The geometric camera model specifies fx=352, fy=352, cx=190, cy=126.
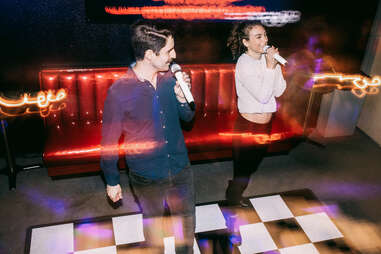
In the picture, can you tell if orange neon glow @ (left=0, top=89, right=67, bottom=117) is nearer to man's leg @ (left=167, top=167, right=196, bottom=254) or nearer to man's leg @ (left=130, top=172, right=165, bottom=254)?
man's leg @ (left=130, top=172, right=165, bottom=254)

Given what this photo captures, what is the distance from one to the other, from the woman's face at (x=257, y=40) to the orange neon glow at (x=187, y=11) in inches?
46.2

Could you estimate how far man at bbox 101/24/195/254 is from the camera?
1.73 m

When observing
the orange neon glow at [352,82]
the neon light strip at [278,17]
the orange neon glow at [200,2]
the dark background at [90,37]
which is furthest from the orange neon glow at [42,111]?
the orange neon glow at [352,82]

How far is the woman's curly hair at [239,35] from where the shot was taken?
2.24 metres

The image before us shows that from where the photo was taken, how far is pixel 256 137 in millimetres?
2422

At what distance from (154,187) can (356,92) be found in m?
2.82

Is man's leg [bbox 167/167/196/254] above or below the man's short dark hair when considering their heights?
below

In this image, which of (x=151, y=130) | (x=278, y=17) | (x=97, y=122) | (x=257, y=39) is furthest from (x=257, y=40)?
(x=97, y=122)

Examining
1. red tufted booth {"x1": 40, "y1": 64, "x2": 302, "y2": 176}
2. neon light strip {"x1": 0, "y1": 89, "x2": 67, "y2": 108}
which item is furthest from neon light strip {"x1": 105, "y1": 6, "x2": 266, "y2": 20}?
neon light strip {"x1": 0, "y1": 89, "x2": 67, "y2": 108}

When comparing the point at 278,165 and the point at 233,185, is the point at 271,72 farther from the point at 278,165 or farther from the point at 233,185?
the point at 278,165

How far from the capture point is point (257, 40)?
7.32 feet

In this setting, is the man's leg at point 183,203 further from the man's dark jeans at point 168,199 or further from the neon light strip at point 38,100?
the neon light strip at point 38,100

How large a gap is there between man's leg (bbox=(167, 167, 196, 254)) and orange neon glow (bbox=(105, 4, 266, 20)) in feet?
5.86

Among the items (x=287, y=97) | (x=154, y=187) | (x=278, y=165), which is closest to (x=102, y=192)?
(x=154, y=187)
